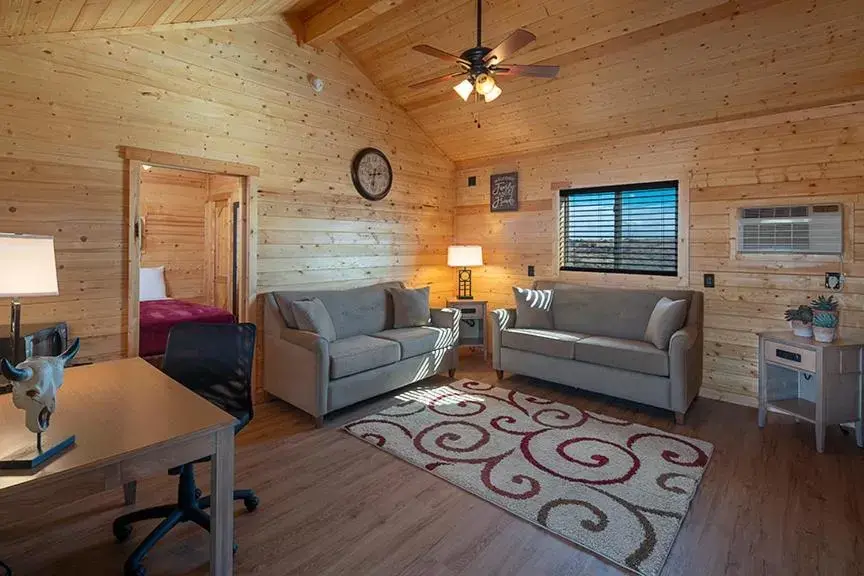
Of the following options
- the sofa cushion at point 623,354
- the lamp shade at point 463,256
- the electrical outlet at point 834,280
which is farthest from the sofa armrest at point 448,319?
the electrical outlet at point 834,280

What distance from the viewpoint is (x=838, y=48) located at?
3082mm

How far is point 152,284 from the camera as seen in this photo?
5859mm

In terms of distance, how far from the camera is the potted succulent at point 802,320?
3.25 meters

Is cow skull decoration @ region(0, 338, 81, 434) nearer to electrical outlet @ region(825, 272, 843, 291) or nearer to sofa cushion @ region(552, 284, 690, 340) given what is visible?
sofa cushion @ region(552, 284, 690, 340)

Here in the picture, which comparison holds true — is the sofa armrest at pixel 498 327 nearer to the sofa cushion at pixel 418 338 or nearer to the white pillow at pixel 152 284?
the sofa cushion at pixel 418 338

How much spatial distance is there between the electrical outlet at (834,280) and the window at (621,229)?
3.59 feet

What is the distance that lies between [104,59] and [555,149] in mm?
3992

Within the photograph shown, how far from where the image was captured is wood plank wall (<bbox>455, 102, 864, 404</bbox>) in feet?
11.3

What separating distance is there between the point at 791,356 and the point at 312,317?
11.4 ft

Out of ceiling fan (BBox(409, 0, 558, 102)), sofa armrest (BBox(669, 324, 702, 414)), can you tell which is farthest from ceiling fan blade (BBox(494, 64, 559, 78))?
sofa armrest (BBox(669, 324, 702, 414))

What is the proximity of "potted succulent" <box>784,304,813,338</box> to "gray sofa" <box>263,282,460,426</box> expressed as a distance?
270cm

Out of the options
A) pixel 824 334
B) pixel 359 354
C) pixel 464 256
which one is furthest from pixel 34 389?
pixel 464 256

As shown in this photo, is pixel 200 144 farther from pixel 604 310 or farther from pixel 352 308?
pixel 604 310

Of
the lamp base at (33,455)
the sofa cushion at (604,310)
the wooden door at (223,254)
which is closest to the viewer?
the lamp base at (33,455)
